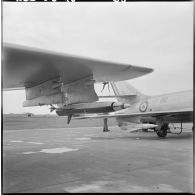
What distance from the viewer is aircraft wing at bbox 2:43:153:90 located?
15.8 ft

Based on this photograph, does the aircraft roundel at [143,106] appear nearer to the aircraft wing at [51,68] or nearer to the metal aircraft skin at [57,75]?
the metal aircraft skin at [57,75]

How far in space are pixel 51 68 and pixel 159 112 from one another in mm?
11798

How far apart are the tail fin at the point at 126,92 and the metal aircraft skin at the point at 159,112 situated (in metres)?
0.19

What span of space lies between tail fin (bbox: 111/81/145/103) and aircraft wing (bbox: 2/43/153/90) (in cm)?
1309

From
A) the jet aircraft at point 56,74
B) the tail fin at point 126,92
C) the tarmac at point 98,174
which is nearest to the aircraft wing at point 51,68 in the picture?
the jet aircraft at point 56,74

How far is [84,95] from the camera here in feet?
22.1

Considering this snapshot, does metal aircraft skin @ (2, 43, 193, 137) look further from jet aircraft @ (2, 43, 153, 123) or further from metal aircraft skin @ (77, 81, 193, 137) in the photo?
metal aircraft skin @ (77, 81, 193, 137)

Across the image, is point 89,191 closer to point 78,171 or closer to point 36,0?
point 78,171

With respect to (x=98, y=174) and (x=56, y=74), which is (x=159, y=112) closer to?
(x=98, y=174)

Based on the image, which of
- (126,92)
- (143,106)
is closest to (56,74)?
(143,106)

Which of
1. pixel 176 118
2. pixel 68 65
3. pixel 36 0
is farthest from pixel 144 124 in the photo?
pixel 36 0

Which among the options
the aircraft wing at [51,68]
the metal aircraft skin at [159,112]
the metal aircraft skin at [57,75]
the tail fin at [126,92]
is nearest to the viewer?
the aircraft wing at [51,68]

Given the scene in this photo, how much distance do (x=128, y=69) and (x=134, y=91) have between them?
48.3 feet

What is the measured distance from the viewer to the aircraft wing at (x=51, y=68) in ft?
15.8
